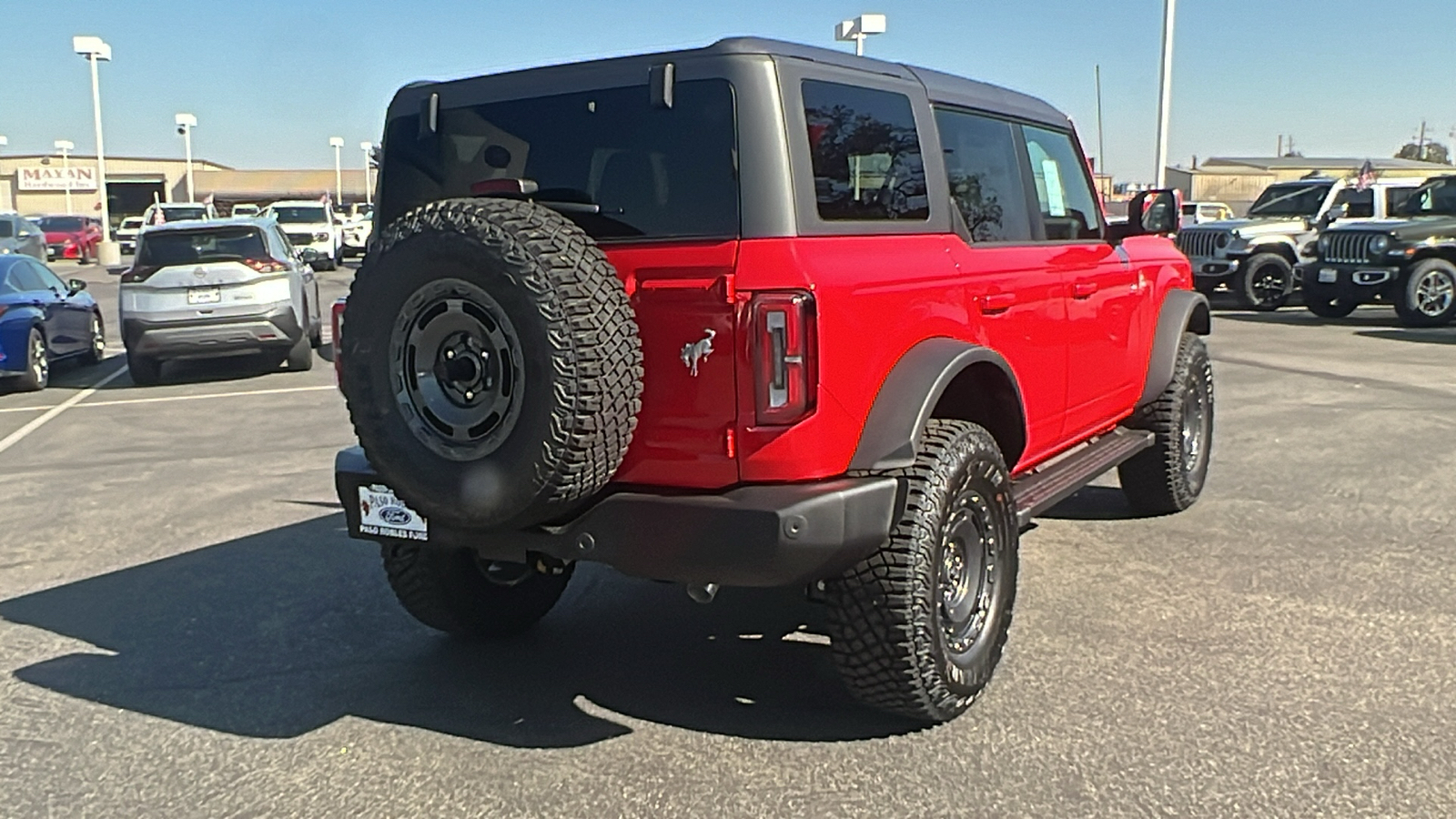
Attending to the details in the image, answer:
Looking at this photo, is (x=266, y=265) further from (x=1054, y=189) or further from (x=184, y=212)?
(x=184, y=212)

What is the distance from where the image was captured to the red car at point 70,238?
39125 mm

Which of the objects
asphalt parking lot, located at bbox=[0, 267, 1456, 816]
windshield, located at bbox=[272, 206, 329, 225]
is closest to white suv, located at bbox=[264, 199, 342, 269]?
windshield, located at bbox=[272, 206, 329, 225]

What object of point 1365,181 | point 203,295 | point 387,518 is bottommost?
point 387,518

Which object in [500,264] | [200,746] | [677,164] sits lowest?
[200,746]

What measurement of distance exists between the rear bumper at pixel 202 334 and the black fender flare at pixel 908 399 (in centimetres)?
955

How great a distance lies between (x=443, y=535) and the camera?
12.7ft

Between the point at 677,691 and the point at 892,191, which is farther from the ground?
the point at 892,191

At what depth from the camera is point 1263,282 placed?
19.5 metres

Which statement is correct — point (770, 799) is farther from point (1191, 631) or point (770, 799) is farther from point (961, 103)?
point (961, 103)

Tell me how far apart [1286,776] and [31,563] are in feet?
17.7

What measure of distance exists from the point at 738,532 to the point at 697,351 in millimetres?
502

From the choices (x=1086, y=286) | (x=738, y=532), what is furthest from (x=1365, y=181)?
(x=738, y=532)

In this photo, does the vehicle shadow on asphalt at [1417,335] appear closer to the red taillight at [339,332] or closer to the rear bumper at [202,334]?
the rear bumper at [202,334]

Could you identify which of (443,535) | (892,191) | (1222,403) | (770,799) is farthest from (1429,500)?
(443,535)
